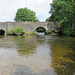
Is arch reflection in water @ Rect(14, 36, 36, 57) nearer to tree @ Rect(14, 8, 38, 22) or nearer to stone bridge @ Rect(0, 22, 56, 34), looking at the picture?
stone bridge @ Rect(0, 22, 56, 34)

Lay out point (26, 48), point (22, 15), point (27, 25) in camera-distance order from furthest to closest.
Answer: point (22, 15) → point (27, 25) → point (26, 48)

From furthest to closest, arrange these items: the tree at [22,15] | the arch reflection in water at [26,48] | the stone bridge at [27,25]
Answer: the tree at [22,15] → the stone bridge at [27,25] → the arch reflection in water at [26,48]

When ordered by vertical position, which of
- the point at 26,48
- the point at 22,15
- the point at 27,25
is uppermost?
the point at 22,15

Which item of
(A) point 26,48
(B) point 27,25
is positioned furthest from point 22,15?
(A) point 26,48

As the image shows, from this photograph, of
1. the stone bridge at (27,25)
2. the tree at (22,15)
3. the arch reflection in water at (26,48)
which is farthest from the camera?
the tree at (22,15)

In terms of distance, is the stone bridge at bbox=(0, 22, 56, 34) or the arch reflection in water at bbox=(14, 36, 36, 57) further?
the stone bridge at bbox=(0, 22, 56, 34)

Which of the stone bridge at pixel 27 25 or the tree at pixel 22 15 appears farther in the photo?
the tree at pixel 22 15

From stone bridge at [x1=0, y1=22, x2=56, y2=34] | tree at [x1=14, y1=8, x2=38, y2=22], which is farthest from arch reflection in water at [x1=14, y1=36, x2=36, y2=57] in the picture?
tree at [x1=14, y1=8, x2=38, y2=22]

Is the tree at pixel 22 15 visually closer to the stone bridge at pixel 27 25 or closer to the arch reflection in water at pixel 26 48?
the stone bridge at pixel 27 25

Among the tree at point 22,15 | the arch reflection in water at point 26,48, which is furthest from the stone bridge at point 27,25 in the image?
the tree at point 22,15

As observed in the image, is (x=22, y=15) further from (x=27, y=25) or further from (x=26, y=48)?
(x=26, y=48)

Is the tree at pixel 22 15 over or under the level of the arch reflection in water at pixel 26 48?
over

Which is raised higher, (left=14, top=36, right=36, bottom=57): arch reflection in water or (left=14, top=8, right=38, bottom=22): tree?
(left=14, top=8, right=38, bottom=22): tree

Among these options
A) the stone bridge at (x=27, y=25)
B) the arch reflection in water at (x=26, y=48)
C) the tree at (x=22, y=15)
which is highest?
the tree at (x=22, y=15)
